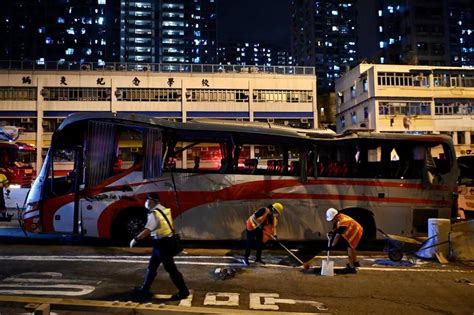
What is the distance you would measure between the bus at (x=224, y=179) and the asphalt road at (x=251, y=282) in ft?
3.05

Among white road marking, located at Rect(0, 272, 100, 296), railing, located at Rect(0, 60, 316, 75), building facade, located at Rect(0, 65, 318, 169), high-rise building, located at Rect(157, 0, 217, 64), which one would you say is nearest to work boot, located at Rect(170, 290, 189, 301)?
white road marking, located at Rect(0, 272, 100, 296)

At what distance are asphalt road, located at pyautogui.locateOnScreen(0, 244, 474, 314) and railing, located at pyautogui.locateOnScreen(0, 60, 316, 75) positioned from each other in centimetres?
4159

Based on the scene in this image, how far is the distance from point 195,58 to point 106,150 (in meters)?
119

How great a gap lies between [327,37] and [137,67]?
278 feet

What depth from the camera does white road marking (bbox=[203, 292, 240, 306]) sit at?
6.63 meters

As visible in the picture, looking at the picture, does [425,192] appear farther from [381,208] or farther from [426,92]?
[426,92]

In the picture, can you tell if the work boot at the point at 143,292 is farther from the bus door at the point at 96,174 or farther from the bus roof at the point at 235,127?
the bus roof at the point at 235,127

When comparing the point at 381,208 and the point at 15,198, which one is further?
the point at 15,198

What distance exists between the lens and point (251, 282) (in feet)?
26.0

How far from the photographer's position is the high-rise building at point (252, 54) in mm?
182125

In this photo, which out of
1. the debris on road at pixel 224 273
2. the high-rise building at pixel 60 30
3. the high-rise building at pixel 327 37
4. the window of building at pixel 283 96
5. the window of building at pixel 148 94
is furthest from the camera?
the high-rise building at pixel 327 37

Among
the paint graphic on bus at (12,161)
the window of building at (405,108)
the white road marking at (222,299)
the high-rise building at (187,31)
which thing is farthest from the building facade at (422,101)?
the high-rise building at (187,31)

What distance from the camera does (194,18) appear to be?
129750 mm

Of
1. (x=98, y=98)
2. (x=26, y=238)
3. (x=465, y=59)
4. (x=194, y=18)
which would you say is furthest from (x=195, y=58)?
(x=26, y=238)
